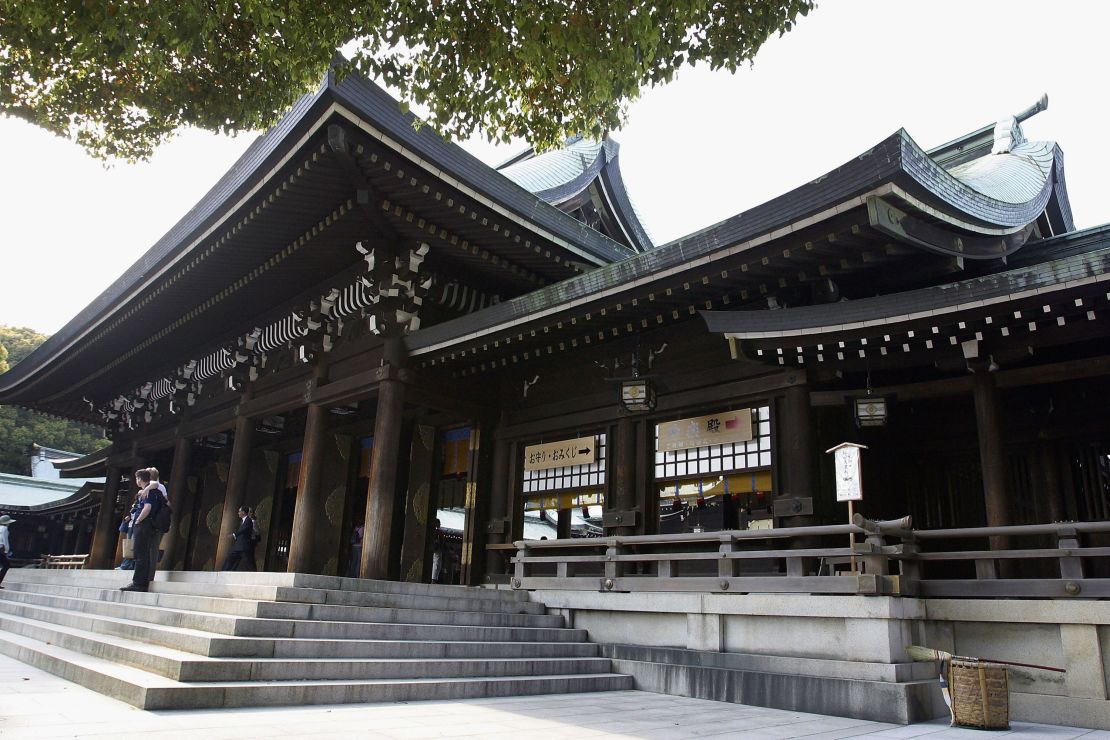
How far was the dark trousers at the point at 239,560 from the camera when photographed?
1482 cm

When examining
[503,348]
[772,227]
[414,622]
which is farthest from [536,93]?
[414,622]

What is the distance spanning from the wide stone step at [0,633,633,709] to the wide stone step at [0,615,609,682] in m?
0.07

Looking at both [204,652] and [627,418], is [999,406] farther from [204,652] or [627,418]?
[204,652]

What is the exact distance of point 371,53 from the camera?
6.97m

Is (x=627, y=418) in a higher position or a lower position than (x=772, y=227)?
lower

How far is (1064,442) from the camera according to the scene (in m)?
10.1

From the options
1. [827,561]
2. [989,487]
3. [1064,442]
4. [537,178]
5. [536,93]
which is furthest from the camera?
[537,178]

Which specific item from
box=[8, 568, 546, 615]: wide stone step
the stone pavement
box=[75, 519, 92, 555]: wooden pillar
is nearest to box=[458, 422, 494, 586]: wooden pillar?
box=[8, 568, 546, 615]: wide stone step

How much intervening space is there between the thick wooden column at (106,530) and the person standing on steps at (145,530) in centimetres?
1378

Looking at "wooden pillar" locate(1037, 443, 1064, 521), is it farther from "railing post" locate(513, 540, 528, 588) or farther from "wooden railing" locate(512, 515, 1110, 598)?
"railing post" locate(513, 540, 528, 588)

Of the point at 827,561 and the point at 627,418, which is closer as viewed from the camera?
the point at 827,561

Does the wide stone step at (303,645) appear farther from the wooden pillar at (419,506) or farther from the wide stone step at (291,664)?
the wooden pillar at (419,506)

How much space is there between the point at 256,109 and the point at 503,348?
4869 millimetres

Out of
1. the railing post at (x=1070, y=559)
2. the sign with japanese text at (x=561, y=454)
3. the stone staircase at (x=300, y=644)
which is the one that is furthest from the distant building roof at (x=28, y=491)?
the railing post at (x=1070, y=559)
